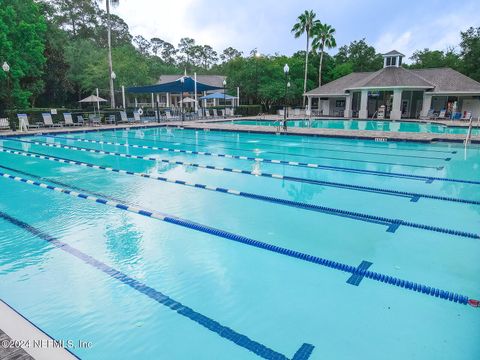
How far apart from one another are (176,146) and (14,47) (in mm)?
14237

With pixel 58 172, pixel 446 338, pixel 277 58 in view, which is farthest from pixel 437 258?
pixel 277 58

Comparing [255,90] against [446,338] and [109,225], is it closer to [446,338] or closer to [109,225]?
[109,225]

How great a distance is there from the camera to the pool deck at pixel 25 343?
7.56 ft

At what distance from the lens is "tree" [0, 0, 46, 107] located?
19.5 metres

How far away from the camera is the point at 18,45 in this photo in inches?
822

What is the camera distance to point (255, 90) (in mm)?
33719

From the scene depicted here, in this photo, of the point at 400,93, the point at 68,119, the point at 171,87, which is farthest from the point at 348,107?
the point at 68,119

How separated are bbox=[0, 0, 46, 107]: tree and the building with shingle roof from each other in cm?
2211

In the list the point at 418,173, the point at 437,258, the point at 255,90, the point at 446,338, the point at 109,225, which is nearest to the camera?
the point at 446,338

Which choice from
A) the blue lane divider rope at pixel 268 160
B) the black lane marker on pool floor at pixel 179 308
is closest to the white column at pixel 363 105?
the blue lane divider rope at pixel 268 160

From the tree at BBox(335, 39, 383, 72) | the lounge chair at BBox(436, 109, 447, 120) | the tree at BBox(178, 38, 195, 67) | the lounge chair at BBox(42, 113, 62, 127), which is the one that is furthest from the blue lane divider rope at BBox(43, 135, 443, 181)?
the tree at BBox(178, 38, 195, 67)

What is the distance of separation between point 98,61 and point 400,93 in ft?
85.1

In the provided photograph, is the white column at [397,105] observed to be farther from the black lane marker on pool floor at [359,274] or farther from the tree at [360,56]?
the black lane marker on pool floor at [359,274]

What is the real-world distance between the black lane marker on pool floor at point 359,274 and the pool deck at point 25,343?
286 cm
